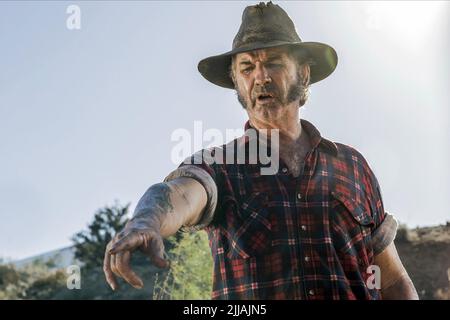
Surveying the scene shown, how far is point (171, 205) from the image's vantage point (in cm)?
286

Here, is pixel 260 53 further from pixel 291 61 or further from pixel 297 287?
pixel 297 287

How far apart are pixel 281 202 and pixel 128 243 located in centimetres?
132

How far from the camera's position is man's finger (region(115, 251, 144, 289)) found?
87.4 inches

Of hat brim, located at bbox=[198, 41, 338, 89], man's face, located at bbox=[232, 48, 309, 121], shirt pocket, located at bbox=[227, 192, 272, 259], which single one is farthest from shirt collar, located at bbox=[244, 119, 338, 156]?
shirt pocket, located at bbox=[227, 192, 272, 259]

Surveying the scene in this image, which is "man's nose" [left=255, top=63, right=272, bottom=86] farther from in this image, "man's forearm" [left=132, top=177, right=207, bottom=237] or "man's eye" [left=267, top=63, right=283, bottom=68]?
"man's forearm" [left=132, top=177, right=207, bottom=237]

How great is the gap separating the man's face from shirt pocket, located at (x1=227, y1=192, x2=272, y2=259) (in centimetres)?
64

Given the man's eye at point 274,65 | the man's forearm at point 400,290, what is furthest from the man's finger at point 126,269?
the man's forearm at point 400,290

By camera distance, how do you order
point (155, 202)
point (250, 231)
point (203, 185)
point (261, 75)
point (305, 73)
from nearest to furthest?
point (155, 202)
point (203, 185)
point (250, 231)
point (261, 75)
point (305, 73)

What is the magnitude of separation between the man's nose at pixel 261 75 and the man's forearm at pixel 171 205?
0.85 meters

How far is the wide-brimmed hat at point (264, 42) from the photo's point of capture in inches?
148

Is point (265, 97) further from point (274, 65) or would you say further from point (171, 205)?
point (171, 205)

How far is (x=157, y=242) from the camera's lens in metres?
2.39

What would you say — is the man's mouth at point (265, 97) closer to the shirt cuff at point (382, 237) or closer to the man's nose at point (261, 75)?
the man's nose at point (261, 75)

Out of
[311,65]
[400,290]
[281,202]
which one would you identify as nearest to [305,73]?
[311,65]
